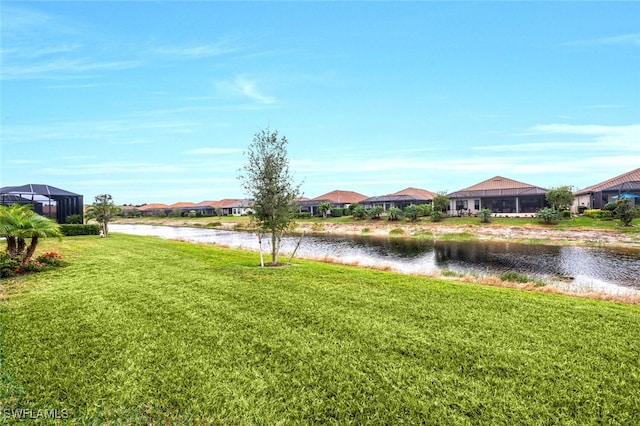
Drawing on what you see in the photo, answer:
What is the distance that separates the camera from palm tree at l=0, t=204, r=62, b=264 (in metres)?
11.1

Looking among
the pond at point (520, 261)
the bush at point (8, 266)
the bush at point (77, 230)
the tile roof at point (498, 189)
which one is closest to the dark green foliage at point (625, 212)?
the pond at point (520, 261)

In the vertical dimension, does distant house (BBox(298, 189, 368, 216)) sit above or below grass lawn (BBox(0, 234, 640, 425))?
above

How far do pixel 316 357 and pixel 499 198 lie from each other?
5531cm

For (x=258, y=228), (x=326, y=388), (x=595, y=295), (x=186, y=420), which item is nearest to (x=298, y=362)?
(x=326, y=388)

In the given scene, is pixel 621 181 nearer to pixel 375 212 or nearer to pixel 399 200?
pixel 399 200

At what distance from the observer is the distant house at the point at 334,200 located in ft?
251

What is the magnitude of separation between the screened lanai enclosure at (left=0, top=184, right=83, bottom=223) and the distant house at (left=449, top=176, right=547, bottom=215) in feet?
163

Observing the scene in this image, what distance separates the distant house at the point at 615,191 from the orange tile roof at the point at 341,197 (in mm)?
40968

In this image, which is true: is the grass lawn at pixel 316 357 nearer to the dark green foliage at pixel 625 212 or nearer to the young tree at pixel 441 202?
the dark green foliage at pixel 625 212

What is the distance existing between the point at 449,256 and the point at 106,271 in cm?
2090

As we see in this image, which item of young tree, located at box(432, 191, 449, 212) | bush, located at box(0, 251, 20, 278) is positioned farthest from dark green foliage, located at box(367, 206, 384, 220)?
bush, located at box(0, 251, 20, 278)

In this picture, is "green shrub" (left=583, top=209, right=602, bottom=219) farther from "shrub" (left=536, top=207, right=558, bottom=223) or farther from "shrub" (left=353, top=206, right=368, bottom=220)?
"shrub" (left=353, top=206, right=368, bottom=220)

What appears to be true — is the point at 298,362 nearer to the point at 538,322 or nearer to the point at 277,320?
the point at 277,320

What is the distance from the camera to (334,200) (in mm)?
76938
